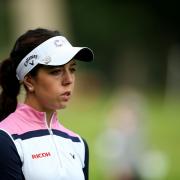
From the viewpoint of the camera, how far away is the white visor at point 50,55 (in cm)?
500

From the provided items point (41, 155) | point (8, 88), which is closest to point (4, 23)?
point (8, 88)

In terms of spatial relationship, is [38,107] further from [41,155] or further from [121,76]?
[121,76]

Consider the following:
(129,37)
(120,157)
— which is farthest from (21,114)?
(129,37)

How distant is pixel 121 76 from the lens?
35.4 metres

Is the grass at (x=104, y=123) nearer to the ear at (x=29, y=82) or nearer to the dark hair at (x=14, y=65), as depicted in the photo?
the dark hair at (x=14, y=65)

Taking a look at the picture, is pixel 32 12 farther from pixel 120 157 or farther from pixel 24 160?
pixel 24 160

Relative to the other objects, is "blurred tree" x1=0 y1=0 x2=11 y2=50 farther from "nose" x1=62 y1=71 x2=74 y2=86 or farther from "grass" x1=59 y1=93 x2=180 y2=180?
"nose" x1=62 y1=71 x2=74 y2=86

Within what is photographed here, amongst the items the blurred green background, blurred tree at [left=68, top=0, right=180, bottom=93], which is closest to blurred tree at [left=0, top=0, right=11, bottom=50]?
the blurred green background

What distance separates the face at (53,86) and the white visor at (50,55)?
0.05 metres

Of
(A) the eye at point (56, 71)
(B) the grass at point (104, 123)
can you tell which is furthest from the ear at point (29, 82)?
(B) the grass at point (104, 123)

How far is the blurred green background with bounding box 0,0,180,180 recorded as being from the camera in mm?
15102

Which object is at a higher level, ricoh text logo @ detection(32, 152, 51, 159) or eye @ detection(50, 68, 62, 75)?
eye @ detection(50, 68, 62, 75)

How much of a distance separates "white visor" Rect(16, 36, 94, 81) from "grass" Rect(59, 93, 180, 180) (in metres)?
9.80

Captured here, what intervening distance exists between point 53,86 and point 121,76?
30449mm
